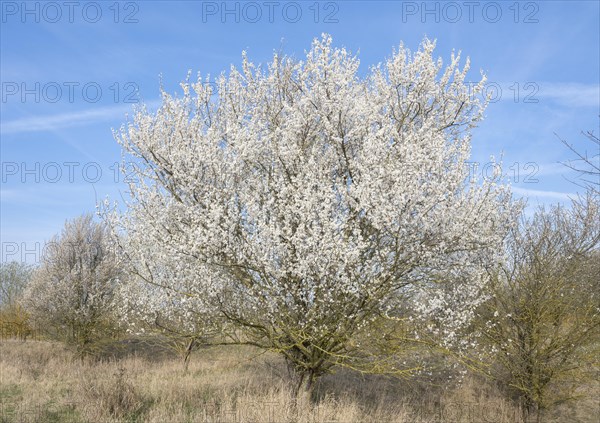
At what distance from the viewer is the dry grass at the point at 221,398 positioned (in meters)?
8.84

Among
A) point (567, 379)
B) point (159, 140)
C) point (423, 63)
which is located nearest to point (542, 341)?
point (567, 379)

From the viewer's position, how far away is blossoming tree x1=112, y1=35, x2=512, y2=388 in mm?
8422

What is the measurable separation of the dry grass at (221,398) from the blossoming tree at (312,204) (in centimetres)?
115

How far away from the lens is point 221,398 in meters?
10.9

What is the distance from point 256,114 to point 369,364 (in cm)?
555

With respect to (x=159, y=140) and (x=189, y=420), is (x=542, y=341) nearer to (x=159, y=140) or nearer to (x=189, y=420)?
(x=189, y=420)

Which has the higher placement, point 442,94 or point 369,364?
point 442,94

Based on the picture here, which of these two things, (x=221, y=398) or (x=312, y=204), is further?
(x=221, y=398)

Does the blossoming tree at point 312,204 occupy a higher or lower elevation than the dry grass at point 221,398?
higher

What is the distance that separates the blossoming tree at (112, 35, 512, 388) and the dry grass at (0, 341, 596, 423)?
3.77 feet

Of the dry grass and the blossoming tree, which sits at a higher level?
the blossoming tree

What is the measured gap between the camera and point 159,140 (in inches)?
396

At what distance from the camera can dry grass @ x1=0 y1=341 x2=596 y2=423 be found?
29.0 ft

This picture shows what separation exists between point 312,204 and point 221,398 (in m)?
5.49
